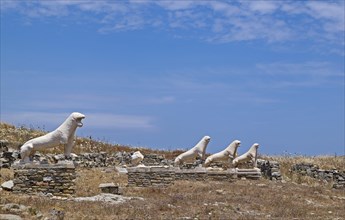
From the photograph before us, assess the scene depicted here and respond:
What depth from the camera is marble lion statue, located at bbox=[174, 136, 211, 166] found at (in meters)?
31.6

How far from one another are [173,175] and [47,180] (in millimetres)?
8952

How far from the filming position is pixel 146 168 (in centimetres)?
2611

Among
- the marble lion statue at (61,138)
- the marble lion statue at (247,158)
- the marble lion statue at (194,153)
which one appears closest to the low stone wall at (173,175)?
the marble lion statue at (194,153)

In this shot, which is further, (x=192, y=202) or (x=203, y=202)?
(x=203, y=202)

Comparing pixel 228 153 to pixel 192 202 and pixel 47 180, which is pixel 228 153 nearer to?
pixel 192 202

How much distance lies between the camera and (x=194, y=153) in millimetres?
31719

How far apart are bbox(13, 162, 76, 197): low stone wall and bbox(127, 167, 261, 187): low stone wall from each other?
6175mm

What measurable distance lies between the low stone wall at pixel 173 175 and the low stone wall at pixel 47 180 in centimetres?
618

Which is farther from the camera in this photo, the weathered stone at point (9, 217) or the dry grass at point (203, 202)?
the dry grass at point (203, 202)

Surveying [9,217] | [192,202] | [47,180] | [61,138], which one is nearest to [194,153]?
[192,202]

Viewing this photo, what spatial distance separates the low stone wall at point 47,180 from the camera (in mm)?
19875

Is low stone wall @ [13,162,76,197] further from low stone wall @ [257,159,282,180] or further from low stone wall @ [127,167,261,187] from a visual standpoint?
low stone wall @ [257,159,282,180]

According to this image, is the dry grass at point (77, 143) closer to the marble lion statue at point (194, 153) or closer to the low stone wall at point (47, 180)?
the marble lion statue at point (194, 153)

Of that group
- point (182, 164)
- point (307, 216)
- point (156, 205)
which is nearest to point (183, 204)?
point (156, 205)
